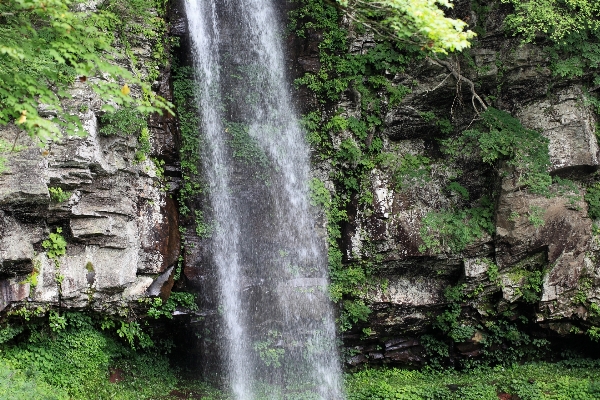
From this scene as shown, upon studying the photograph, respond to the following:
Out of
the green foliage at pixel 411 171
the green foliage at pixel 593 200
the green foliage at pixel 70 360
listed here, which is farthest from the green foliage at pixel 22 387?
the green foliage at pixel 593 200

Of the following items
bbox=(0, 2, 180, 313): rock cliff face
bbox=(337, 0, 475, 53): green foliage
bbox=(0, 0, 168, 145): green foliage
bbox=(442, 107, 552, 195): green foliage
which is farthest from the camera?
bbox=(442, 107, 552, 195): green foliage

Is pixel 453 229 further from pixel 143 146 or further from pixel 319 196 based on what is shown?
pixel 143 146

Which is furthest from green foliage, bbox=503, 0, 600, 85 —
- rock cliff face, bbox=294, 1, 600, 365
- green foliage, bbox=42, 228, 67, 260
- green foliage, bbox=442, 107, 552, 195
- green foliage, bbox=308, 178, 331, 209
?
green foliage, bbox=42, 228, 67, 260

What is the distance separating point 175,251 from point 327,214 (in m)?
3.03

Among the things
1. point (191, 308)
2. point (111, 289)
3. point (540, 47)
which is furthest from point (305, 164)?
point (540, 47)

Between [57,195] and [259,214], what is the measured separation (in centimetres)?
363

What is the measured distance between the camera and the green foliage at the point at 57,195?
7.69 m

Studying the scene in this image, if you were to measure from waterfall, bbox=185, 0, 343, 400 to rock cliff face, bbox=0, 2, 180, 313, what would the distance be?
114 cm

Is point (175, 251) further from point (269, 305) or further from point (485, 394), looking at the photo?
point (485, 394)

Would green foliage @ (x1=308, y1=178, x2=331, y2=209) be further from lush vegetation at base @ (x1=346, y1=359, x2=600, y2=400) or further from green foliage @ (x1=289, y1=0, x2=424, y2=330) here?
lush vegetation at base @ (x1=346, y1=359, x2=600, y2=400)

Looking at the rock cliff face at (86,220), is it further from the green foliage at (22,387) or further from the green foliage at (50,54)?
the green foliage at (50,54)

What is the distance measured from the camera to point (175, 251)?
919 centimetres

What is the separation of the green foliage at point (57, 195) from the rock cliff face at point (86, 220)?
1.2 inches

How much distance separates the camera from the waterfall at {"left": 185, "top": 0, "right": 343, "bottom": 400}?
31.0 feet
